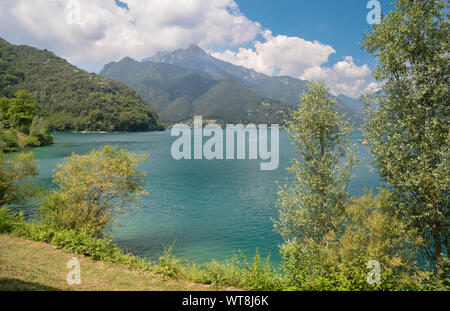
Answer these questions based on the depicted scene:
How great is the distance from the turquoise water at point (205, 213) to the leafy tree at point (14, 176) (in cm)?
796

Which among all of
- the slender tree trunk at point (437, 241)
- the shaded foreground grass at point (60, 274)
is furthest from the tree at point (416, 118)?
the shaded foreground grass at point (60, 274)

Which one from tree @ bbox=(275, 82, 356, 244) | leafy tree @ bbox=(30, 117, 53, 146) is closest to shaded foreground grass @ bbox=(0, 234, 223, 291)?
tree @ bbox=(275, 82, 356, 244)

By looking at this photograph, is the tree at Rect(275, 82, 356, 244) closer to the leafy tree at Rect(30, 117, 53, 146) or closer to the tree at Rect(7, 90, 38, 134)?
the leafy tree at Rect(30, 117, 53, 146)

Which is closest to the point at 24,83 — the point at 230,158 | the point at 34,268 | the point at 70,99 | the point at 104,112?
the point at 70,99

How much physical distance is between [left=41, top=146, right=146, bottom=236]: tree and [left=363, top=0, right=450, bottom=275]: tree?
16.4m

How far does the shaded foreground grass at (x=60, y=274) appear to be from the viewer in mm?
9250

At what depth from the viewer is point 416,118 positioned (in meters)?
12.2

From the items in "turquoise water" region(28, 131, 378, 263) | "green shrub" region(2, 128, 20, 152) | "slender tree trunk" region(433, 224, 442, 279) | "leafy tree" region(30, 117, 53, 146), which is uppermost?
"leafy tree" region(30, 117, 53, 146)

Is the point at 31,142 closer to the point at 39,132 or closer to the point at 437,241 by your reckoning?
the point at 39,132

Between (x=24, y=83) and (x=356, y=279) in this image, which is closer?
(x=356, y=279)

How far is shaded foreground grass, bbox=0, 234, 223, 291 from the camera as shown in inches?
364

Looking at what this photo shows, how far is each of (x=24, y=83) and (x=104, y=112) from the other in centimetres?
6728
